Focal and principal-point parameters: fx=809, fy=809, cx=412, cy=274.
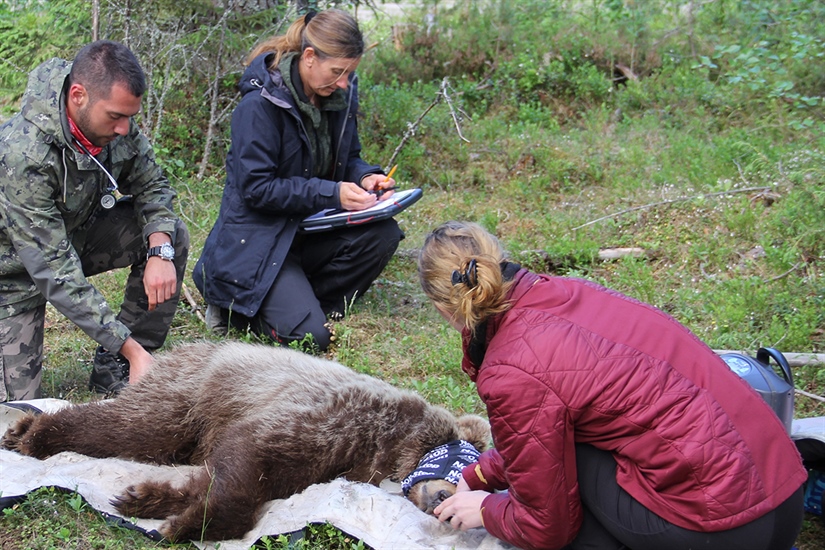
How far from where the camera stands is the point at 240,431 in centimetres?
370

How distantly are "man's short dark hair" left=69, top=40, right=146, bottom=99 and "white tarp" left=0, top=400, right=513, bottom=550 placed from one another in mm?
1835

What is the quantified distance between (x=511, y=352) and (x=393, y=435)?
1294 mm

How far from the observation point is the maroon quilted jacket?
264 cm

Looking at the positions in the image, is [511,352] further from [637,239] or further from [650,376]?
[637,239]

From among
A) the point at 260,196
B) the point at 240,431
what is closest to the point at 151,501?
the point at 240,431

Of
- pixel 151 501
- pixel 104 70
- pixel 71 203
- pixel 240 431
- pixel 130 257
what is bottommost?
pixel 151 501

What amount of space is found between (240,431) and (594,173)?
5.27m

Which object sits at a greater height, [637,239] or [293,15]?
[293,15]

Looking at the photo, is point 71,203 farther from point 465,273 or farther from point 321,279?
point 465,273

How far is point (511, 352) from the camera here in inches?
106

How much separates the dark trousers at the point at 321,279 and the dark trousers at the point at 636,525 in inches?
102

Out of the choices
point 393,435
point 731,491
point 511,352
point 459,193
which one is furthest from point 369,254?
point 731,491

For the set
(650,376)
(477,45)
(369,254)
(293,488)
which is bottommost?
(293,488)

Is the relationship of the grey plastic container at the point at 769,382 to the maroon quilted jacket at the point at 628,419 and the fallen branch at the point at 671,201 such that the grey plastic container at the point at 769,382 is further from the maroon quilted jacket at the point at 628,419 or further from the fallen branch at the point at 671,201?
the fallen branch at the point at 671,201
